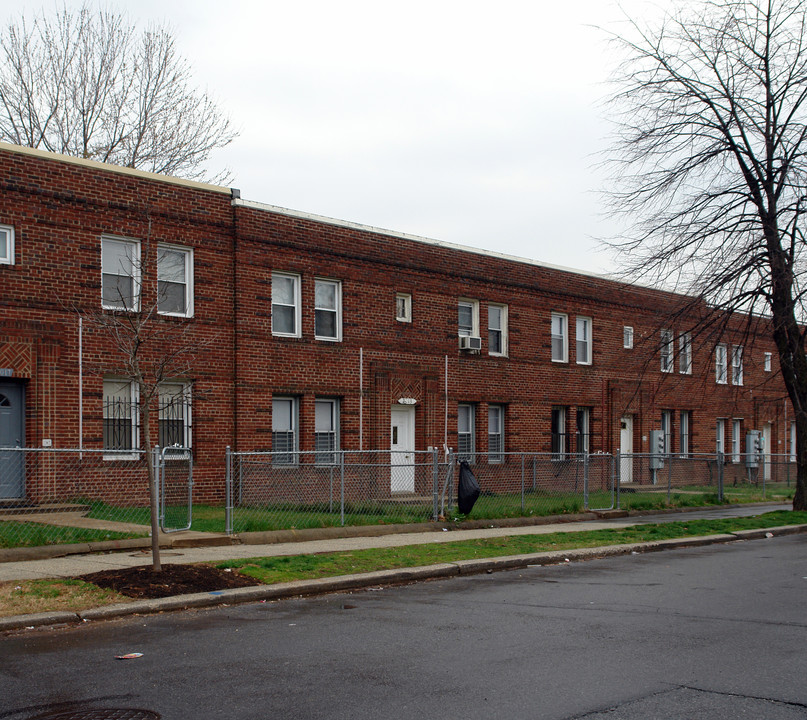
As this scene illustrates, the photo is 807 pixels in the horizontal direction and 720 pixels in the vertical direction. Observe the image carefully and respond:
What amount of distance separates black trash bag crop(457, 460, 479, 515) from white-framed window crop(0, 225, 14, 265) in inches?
367

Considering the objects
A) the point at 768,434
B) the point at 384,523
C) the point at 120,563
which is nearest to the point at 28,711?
the point at 120,563

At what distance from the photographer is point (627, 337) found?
30.7 meters

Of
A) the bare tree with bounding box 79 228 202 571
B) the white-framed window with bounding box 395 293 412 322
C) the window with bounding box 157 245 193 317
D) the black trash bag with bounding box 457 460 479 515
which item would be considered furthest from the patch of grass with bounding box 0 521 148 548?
the white-framed window with bounding box 395 293 412 322

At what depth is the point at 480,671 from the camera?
6.76 metres

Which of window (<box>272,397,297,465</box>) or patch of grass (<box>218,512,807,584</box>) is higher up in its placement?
window (<box>272,397,297,465</box>)

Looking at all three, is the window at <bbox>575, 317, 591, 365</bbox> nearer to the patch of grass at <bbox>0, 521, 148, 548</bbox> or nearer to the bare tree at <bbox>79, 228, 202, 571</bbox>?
the bare tree at <bbox>79, 228, 202, 571</bbox>

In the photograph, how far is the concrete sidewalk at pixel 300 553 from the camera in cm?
930

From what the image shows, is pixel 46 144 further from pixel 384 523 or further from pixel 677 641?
pixel 677 641

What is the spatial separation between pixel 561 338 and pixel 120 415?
14.3m

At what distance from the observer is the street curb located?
8781 mm

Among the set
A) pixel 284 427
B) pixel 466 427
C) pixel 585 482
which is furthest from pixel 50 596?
pixel 466 427

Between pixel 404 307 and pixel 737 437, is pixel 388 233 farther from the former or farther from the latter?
pixel 737 437

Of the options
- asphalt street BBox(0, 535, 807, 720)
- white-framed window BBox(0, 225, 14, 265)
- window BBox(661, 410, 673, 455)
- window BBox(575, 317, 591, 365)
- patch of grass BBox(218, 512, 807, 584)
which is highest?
white-framed window BBox(0, 225, 14, 265)

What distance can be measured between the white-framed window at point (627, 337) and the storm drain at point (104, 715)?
26137mm
